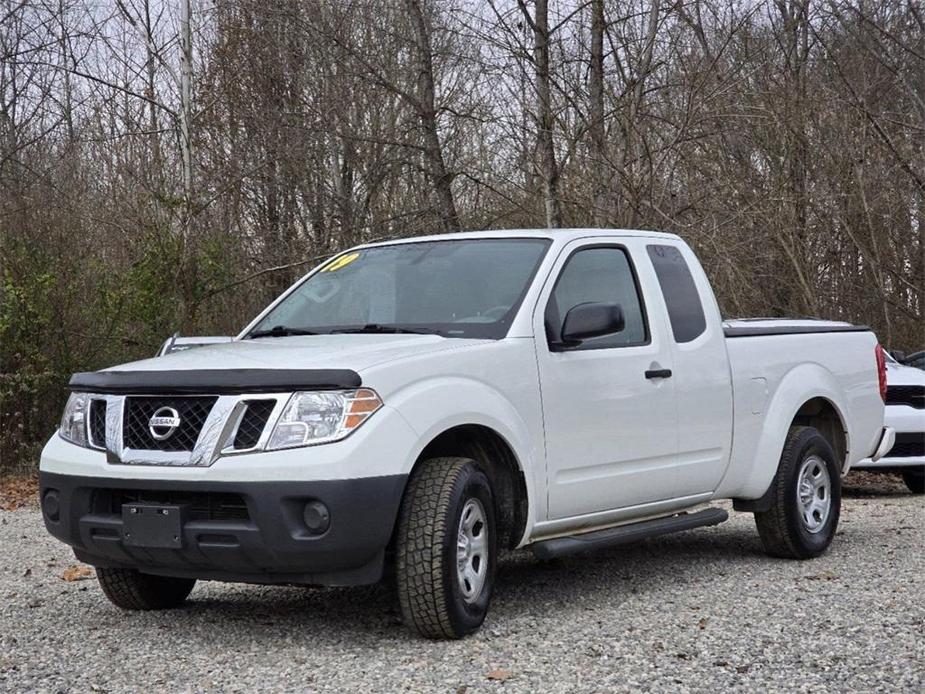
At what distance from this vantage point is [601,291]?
7027 millimetres

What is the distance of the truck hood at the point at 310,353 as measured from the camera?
18.1 ft

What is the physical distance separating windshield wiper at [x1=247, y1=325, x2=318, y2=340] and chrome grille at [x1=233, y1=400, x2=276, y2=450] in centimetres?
134

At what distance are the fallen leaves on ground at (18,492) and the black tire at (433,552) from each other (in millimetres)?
7503

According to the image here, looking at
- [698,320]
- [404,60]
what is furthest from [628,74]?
[698,320]

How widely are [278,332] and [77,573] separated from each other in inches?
89.9

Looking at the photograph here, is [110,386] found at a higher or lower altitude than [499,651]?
higher

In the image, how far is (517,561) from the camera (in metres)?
8.20

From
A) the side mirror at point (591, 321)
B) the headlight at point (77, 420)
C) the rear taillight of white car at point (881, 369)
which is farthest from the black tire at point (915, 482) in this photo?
the headlight at point (77, 420)

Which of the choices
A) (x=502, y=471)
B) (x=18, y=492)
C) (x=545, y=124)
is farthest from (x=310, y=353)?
(x=545, y=124)

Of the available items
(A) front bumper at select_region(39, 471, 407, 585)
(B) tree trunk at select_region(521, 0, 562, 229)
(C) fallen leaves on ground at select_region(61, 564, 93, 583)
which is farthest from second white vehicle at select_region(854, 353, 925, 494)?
(A) front bumper at select_region(39, 471, 407, 585)

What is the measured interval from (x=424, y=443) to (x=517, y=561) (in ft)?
A: 9.31

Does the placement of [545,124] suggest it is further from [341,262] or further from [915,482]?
[341,262]

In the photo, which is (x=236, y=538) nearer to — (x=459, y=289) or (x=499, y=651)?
(x=499, y=651)

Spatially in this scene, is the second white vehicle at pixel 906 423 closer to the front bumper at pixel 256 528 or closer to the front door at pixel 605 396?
the front door at pixel 605 396
